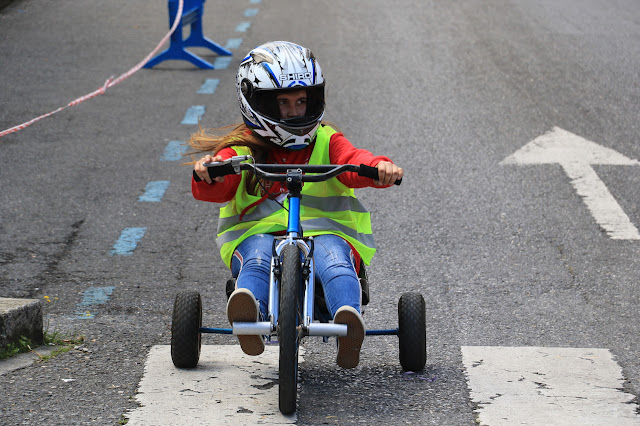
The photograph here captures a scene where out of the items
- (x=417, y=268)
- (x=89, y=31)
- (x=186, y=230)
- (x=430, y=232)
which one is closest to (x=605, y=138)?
(x=430, y=232)

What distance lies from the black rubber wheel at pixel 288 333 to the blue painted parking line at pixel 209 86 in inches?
262

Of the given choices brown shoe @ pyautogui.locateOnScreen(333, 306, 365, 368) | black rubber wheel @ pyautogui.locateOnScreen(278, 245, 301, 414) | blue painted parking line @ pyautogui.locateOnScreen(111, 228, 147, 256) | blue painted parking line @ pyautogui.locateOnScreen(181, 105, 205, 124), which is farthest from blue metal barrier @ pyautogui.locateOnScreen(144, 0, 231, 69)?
black rubber wheel @ pyautogui.locateOnScreen(278, 245, 301, 414)

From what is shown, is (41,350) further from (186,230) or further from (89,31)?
(89,31)

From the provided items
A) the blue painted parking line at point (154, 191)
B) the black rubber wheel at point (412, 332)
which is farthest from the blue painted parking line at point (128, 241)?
the black rubber wheel at point (412, 332)

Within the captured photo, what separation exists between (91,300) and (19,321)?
0.95 meters

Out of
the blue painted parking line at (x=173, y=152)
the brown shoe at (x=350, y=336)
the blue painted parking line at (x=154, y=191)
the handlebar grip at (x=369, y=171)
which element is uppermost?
the handlebar grip at (x=369, y=171)

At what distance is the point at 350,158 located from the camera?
4.34 meters

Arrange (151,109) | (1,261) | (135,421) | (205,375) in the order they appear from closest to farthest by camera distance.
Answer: (135,421) → (205,375) → (1,261) → (151,109)

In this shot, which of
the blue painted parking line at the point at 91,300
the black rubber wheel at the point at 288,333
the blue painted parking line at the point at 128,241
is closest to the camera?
the black rubber wheel at the point at 288,333

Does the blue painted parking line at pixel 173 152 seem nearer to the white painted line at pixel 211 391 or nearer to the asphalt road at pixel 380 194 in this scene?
the asphalt road at pixel 380 194

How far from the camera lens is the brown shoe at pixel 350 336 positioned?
3803mm

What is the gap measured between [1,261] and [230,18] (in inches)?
340

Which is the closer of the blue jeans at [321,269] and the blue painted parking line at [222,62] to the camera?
the blue jeans at [321,269]

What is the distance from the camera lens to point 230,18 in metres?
13.9
